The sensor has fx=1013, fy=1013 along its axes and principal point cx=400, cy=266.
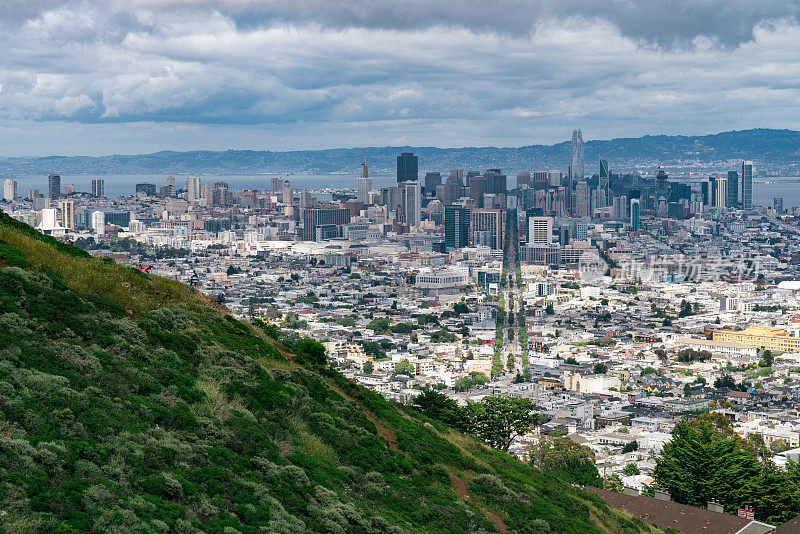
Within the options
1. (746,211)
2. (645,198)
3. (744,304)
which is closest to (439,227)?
(645,198)

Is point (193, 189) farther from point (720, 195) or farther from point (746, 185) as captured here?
point (746, 185)

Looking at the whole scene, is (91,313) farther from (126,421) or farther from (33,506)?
(33,506)

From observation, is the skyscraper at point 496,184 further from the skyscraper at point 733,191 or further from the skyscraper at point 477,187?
the skyscraper at point 733,191

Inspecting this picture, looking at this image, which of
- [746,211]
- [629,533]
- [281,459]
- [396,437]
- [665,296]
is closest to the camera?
[281,459]

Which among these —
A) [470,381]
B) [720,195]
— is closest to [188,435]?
[470,381]

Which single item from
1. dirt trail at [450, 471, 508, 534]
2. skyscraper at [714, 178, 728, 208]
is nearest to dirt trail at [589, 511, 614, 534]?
dirt trail at [450, 471, 508, 534]

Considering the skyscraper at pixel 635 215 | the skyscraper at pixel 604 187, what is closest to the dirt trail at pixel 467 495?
the skyscraper at pixel 635 215
